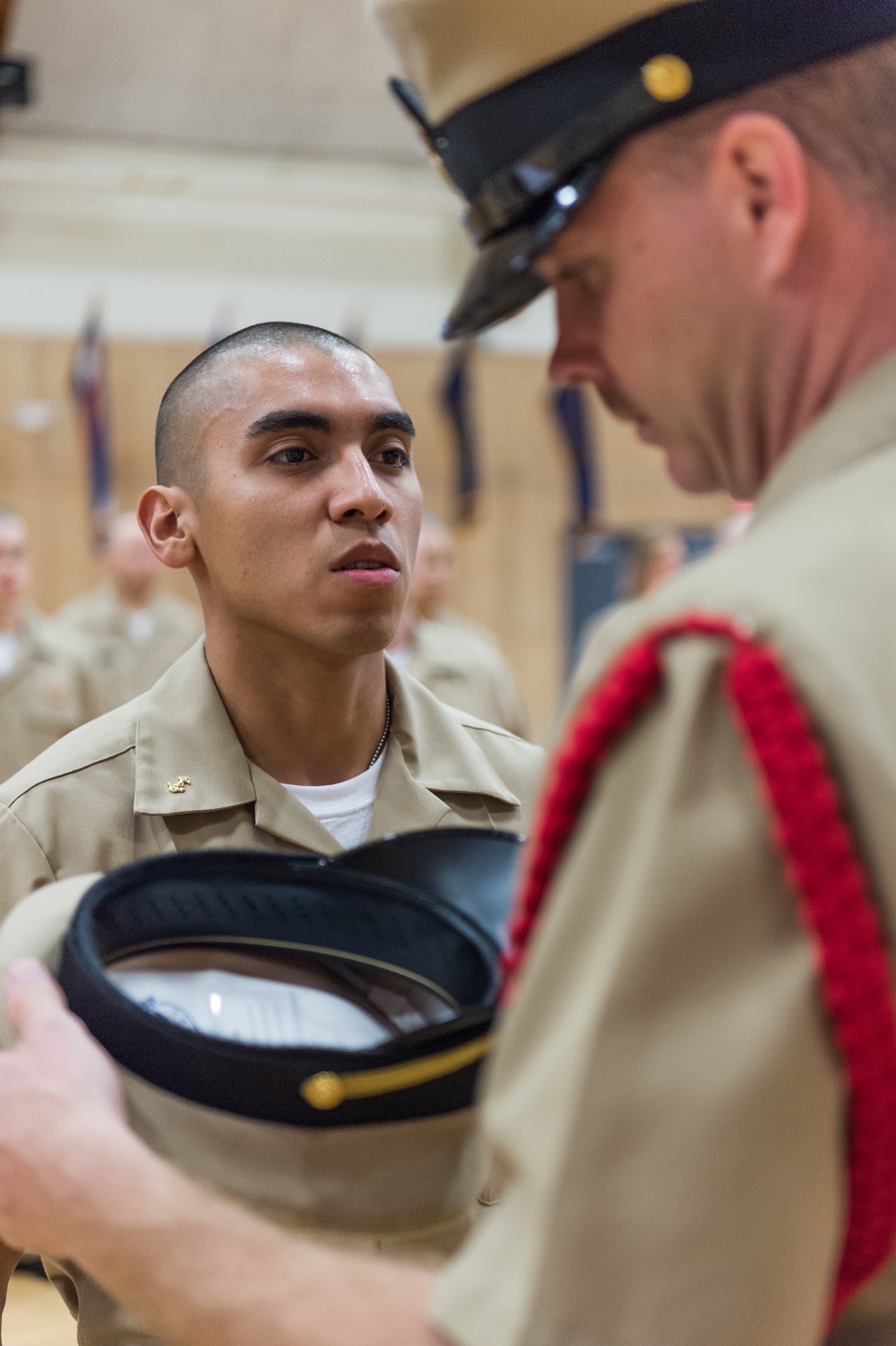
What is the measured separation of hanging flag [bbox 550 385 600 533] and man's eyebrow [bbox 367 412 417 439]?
29.0 ft

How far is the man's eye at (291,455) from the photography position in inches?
74.5

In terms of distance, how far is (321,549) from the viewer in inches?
72.7

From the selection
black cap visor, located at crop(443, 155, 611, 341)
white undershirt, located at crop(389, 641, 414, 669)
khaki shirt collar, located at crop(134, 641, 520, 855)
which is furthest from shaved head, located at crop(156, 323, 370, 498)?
white undershirt, located at crop(389, 641, 414, 669)

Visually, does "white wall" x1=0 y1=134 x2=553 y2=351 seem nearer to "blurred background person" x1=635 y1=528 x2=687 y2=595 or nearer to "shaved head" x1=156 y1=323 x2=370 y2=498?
"blurred background person" x1=635 y1=528 x2=687 y2=595

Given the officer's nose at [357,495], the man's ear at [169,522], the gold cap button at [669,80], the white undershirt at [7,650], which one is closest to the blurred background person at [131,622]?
the white undershirt at [7,650]

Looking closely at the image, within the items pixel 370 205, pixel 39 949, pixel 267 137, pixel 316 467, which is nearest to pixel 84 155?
pixel 267 137

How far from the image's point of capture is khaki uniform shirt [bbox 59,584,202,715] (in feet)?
25.8

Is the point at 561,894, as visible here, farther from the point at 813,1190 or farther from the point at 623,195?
the point at 623,195

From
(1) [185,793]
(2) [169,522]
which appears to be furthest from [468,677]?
(1) [185,793]

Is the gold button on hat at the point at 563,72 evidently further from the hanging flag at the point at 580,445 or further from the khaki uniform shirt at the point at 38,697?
the hanging flag at the point at 580,445

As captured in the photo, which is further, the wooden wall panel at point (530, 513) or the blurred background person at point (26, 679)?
the wooden wall panel at point (530, 513)

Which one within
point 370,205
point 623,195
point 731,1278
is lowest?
point 370,205

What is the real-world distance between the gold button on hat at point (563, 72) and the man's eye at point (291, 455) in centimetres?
100

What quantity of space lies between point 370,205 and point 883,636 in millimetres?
10656
